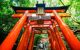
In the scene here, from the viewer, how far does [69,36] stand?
2557 mm

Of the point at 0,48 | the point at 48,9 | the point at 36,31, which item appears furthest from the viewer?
the point at 36,31

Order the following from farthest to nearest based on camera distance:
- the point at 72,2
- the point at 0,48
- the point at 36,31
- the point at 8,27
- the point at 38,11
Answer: the point at 72,2
the point at 36,31
the point at 8,27
the point at 38,11
the point at 0,48

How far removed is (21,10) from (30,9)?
0.41 m

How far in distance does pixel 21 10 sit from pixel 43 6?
47.5 inches

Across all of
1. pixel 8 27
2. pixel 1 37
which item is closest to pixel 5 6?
pixel 8 27

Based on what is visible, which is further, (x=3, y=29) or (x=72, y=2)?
(x=72, y=2)

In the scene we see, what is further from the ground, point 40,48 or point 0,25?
point 0,25

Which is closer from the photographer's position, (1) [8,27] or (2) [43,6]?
(2) [43,6]

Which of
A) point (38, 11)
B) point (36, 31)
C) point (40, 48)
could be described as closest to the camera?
point (38, 11)

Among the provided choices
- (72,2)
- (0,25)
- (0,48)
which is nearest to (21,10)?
(0,25)

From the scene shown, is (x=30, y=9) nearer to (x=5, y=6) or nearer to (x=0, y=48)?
(x=5, y=6)

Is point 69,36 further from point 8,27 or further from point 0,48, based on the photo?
point 8,27

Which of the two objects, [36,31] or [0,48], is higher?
[0,48]

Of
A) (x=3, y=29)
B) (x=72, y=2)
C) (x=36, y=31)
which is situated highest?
(x=72, y=2)
